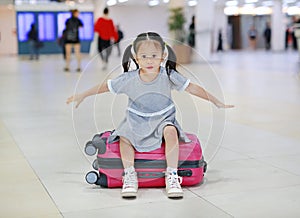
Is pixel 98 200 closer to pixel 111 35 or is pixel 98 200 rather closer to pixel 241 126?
pixel 241 126

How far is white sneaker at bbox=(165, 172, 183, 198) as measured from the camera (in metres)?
3.40

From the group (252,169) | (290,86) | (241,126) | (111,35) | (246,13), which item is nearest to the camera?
(252,169)

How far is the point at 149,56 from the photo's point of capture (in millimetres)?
3713

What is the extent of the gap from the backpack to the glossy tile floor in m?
6.97

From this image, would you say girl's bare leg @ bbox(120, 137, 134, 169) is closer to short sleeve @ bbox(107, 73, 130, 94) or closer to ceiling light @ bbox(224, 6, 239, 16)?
short sleeve @ bbox(107, 73, 130, 94)

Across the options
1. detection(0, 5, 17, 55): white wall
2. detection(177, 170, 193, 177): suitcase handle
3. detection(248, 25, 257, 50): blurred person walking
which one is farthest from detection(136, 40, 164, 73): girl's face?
detection(248, 25, 257, 50): blurred person walking

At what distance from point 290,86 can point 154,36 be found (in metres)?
7.37

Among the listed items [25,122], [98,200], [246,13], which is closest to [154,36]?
[98,200]

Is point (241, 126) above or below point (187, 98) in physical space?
below

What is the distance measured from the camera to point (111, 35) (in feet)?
48.3

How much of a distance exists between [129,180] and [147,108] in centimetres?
53

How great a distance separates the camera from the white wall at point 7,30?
30047 mm

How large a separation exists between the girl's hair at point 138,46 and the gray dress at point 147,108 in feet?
0.23

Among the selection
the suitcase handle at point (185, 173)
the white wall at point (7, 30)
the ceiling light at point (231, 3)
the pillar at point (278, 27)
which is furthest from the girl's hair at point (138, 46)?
the ceiling light at point (231, 3)
